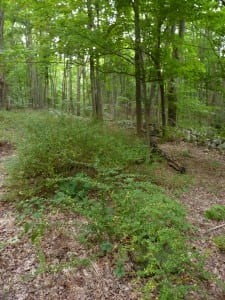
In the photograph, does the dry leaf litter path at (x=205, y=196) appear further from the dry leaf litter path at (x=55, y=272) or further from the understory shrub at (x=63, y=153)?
the understory shrub at (x=63, y=153)

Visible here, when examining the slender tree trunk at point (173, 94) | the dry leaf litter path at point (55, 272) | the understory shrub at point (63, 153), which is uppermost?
the slender tree trunk at point (173, 94)

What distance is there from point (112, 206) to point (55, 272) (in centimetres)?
114

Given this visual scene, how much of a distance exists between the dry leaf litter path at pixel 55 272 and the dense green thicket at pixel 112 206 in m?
0.15

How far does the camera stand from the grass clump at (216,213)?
4278 mm

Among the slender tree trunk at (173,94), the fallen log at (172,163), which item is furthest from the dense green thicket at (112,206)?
the slender tree trunk at (173,94)

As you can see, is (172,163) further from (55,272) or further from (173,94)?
(55,272)

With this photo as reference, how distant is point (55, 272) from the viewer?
2963mm

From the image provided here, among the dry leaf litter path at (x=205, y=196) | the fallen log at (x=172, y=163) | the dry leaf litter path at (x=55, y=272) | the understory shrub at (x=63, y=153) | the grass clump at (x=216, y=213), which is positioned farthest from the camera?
the fallen log at (x=172, y=163)

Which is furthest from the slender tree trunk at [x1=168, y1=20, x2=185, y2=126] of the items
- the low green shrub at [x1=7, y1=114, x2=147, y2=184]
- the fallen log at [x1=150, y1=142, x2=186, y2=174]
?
the low green shrub at [x1=7, y1=114, x2=147, y2=184]

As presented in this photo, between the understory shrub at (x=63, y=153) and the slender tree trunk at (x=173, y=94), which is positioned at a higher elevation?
the slender tree trunk at (x=173, y=94)

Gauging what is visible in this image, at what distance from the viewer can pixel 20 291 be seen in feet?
9.00

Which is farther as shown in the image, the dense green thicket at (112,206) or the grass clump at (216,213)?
the grass clump at (216,213)

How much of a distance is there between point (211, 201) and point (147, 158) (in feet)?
4.85

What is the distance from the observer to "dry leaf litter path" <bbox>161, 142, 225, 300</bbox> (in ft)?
10.6
